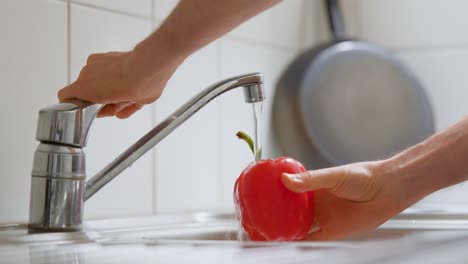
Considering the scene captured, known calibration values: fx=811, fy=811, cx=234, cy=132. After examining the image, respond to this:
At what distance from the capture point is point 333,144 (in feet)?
4.89

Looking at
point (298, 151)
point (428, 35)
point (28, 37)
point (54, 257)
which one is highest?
point (428, 35)

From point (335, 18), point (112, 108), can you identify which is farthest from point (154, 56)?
point (335, 18)

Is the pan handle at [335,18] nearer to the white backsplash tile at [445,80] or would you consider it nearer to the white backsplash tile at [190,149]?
the white backsplash tile at [445,80]

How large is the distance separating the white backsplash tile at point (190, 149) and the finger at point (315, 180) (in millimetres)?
426

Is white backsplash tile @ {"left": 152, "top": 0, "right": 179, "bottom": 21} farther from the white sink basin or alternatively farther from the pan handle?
the pan handle

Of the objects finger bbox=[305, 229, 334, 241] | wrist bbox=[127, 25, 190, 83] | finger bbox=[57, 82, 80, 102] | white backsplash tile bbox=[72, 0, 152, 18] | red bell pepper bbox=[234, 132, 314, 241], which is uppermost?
white backsplash tile bbox=[72, 0, 152, 18]

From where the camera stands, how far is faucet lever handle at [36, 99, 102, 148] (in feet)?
2.76

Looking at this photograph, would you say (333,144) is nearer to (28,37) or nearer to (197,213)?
(197,213)

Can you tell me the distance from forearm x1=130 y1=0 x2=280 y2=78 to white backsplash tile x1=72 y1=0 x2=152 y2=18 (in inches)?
12.5

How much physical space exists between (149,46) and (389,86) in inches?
33.3

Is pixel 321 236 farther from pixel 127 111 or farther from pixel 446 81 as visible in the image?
pixel 446 81

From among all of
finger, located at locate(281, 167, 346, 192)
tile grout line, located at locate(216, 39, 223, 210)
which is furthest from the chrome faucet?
tile grout line, located at locate(216, 39, 223, 210)

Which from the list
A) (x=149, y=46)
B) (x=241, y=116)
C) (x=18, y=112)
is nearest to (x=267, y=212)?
(x=149, y=46)

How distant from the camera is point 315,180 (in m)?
0.80
